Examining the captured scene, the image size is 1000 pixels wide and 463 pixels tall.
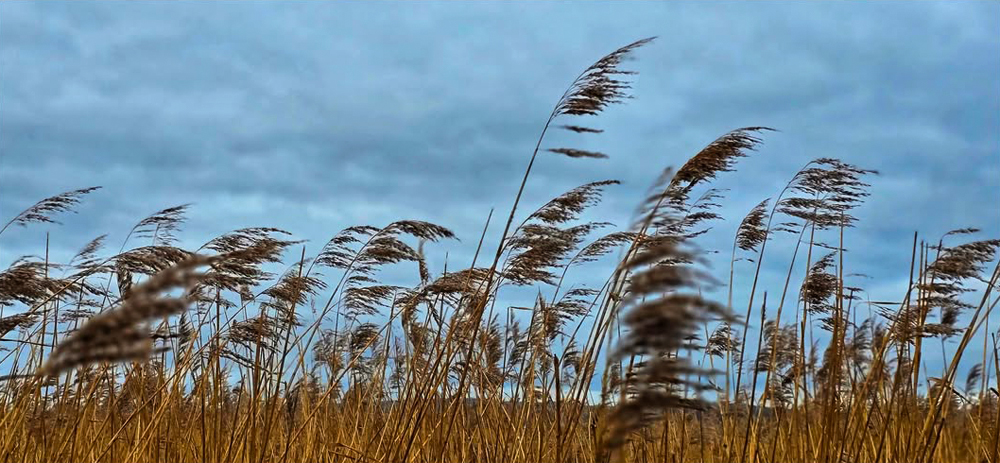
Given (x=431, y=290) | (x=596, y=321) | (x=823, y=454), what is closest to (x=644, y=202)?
(x=596, y=321)

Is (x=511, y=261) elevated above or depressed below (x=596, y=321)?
above

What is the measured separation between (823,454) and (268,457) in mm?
2621

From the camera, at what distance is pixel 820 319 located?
4465mm

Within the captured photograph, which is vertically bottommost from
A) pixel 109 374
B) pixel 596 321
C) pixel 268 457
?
pixel 268 457

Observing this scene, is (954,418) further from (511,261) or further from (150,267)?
(150,267)

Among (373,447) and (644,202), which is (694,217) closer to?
(644,202)

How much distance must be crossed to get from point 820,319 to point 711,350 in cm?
74

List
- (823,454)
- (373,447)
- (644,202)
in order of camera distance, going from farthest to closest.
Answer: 1. (373,447)
2. (823,454)
3. (644,202)

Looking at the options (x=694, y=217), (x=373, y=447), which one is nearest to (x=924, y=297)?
(x=694, y=217)

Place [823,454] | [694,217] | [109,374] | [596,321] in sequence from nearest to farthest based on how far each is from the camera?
[596,321]
[823,454]
[694,217]
[109,374]

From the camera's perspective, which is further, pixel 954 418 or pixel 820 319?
pixel 954 418

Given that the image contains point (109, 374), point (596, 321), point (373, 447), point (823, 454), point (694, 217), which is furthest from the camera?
point (373, 447)

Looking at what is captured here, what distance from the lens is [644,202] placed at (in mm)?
2271

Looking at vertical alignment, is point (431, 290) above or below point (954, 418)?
above
